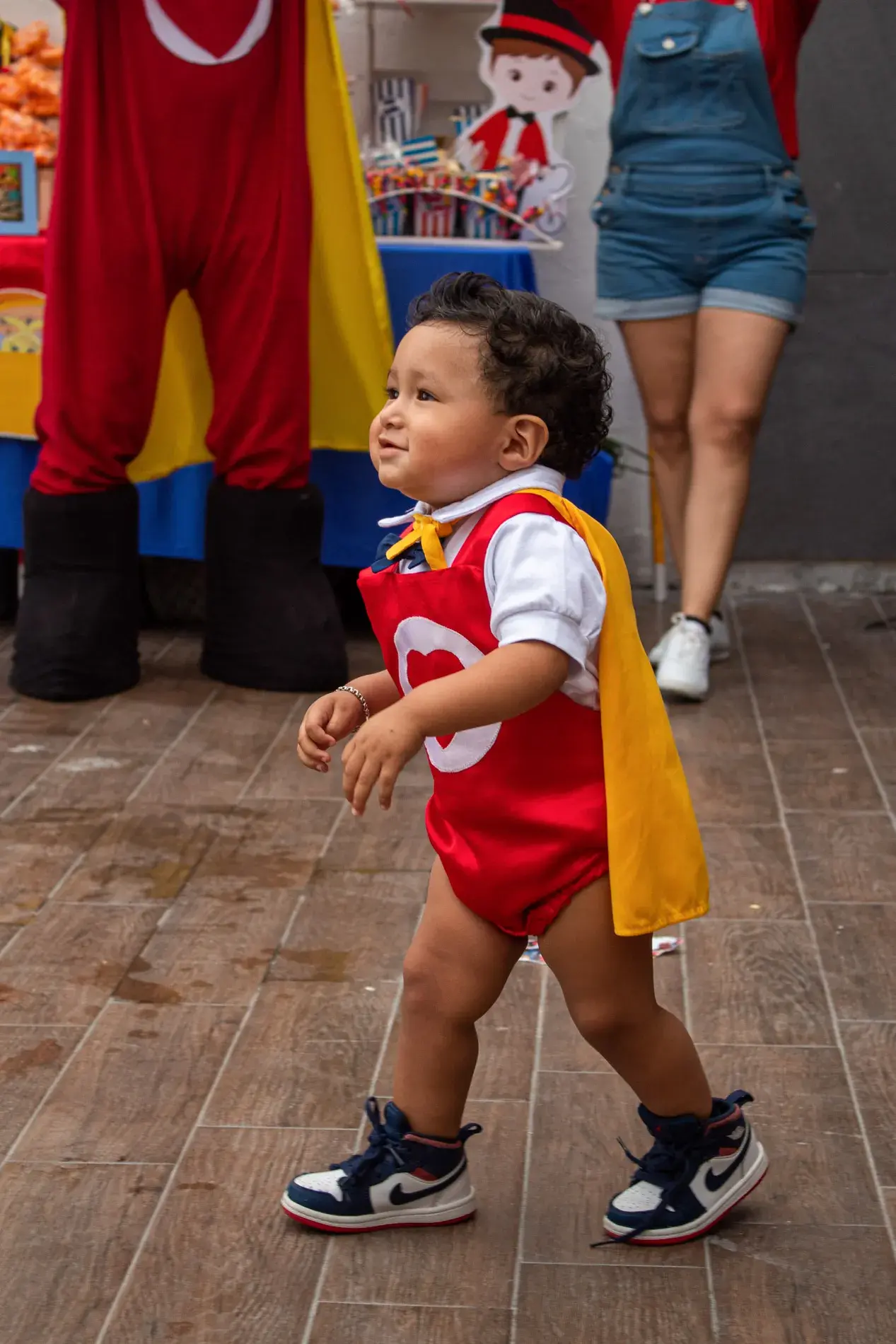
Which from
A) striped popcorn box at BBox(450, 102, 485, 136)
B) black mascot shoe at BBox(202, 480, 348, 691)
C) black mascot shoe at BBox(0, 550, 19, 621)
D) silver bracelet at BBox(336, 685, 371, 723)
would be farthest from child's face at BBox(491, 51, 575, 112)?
silver bracelet at BBox(336, 685, 371, 723)

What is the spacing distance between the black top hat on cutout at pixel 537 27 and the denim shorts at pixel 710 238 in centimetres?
71

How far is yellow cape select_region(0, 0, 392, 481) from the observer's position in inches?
143

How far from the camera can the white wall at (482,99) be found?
4562 millimetres

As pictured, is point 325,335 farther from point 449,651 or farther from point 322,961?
point 449,651

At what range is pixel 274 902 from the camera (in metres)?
2.60

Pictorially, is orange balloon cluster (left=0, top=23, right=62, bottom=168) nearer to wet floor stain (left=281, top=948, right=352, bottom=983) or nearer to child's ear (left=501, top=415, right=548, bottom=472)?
wet floor stain (left=281, top=948, right=352, bottom=983)

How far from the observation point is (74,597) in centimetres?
367

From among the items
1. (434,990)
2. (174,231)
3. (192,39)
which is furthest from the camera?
(174,231)

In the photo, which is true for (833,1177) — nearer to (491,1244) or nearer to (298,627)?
(491,1244)

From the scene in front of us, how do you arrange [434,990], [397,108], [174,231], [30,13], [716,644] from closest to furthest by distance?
[434,990]
[174,231]
[716,644]
[397,108]
[30,13]

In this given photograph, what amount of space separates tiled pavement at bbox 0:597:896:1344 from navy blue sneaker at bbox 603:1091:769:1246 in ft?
0.09

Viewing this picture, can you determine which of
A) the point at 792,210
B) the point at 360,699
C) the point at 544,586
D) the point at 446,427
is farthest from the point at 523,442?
the point at 792,210

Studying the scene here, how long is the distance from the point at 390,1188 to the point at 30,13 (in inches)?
156

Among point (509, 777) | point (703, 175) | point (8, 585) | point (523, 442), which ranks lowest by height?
point (8, 585)
